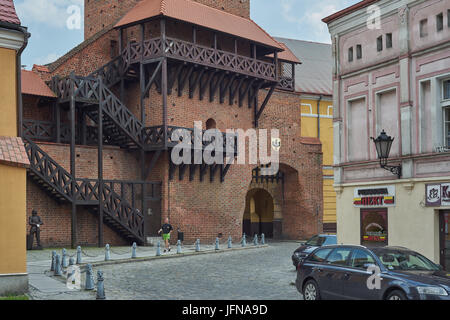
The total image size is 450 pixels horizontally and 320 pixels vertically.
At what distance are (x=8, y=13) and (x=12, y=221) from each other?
504 centimetres

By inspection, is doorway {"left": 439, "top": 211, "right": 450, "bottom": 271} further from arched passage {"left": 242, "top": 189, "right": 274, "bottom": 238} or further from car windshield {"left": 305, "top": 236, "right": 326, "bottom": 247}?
arched passage {"left": 242, "top": 189, "right": 274, "bottom": 238}

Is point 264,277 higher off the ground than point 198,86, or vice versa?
point 198,86

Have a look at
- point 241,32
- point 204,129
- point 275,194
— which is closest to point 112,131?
point 204,129

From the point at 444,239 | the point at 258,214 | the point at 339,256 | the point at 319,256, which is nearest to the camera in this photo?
the point at 339,256

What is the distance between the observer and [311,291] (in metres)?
13.0

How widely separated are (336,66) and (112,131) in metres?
14.1

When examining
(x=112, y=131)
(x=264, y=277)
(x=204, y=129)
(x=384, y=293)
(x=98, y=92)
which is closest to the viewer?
(x=384, y=293)

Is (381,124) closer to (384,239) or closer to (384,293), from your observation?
(384,239)

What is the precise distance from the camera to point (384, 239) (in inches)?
736

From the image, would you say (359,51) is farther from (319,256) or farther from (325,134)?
(325,134)

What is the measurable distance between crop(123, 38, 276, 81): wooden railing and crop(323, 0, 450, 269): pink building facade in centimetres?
1186

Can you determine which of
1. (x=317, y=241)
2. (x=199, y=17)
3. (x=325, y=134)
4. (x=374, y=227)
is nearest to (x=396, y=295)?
(x=374, y=227)

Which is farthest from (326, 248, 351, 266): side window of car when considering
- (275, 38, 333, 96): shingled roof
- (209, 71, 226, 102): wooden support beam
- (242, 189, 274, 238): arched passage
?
(275, 38, 333, 96): shingled roof

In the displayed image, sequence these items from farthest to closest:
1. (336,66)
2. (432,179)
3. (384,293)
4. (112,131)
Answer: (112,131), (336,66), (432,179), (384,293)
